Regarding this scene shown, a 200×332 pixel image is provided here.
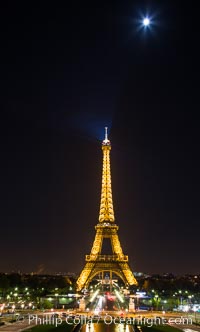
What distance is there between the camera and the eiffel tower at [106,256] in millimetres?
81625

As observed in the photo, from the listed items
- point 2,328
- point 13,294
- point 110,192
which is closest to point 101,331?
point 2,328

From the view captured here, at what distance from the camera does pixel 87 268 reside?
81.4 meters

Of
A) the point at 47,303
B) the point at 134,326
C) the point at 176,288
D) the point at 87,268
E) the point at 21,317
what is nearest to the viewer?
the point at 134,326

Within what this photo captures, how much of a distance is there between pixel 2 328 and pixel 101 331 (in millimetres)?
7139

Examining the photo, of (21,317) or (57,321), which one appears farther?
(21,317)

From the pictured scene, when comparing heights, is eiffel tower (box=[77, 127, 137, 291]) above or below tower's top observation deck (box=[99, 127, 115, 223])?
below

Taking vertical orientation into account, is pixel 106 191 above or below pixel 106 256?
above

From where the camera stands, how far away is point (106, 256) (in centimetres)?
8288

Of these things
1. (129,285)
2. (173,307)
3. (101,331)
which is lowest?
(101,331)

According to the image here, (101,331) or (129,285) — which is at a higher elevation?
(129,285)

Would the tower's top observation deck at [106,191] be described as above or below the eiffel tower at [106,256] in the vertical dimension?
above

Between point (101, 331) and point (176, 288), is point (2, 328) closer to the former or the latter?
point (101, 331)

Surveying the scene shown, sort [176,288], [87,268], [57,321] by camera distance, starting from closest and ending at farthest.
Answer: [57,321], [87,268], [176,288]

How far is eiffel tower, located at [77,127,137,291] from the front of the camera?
268ft
